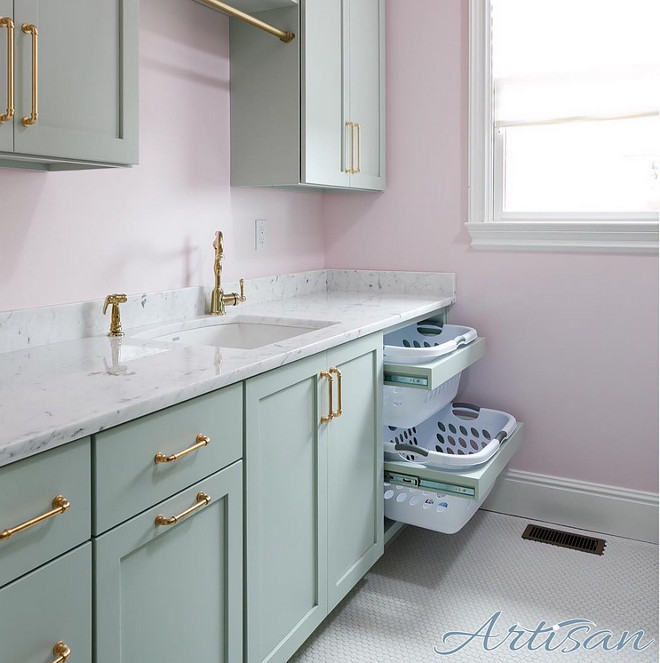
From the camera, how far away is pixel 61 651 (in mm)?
1068

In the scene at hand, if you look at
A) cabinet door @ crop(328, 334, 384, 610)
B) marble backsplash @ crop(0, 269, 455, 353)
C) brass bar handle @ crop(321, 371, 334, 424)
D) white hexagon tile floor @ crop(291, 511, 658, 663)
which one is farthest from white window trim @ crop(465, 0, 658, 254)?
brass bar handle @ crop(321, 371, 334, 424)

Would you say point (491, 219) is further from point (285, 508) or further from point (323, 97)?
point (285, 508)

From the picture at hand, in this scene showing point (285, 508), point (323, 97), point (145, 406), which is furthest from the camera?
point (323, 97)

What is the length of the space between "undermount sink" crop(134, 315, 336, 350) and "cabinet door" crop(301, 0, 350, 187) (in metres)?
0.52

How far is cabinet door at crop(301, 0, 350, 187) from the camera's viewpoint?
2.35 m

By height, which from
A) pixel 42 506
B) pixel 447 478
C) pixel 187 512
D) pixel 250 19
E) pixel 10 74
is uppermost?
pixel 250 19

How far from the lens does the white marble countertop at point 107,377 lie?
1054 millimetres

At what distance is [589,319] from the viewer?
2.70 metres

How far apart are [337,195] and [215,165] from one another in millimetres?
842

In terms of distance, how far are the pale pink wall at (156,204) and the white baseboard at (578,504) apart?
137 cm

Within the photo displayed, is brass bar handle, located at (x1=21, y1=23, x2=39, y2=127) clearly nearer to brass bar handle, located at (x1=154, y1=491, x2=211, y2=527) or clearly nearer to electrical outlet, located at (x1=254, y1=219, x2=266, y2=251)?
brass bar handle, located at (x1=154, y1=491, x2=211, y2=527)

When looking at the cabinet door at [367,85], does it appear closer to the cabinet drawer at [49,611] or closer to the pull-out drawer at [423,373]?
the pull-out drawer at [423,373]

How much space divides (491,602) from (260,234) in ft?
5.11

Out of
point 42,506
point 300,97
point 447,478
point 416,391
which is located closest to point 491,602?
point 447,478
